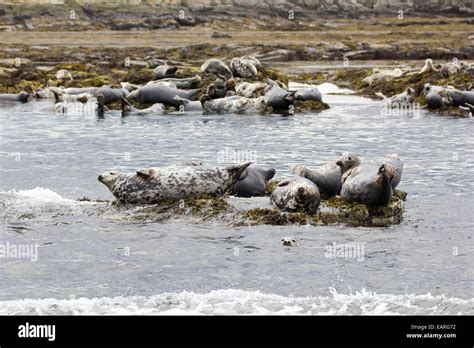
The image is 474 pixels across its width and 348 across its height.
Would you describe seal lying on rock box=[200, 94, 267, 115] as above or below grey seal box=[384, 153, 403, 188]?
below

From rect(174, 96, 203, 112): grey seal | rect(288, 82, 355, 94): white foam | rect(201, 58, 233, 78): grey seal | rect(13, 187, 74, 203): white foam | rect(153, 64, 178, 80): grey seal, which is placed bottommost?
rect(288, 82, 355, 94): white foam

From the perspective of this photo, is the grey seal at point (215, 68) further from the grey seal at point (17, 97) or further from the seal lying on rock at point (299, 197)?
the seal lying on rock at point (299, 197)

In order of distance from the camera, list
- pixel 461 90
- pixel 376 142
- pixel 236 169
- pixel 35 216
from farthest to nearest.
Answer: pixel 461 90 < pixel 376 142 < pixel 236 169 < pixel 35 216

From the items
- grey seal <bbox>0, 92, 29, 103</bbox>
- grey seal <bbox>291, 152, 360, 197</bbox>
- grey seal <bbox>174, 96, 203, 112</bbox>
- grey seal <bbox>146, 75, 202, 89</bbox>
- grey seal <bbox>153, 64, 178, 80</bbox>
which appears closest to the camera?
grey seal <bbox>291, 152, 360, 197</bbox>

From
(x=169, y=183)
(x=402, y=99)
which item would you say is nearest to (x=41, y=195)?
(x=169, y=183)

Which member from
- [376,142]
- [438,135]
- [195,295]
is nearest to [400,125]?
[438,135]

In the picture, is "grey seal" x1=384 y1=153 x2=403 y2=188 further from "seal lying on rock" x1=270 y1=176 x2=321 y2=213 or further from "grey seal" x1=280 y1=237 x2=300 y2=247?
"grey seal" x1=280 y1=237 x2=300 y2=247

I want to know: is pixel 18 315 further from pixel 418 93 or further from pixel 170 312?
pixel 418 93

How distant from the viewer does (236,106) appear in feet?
88.0

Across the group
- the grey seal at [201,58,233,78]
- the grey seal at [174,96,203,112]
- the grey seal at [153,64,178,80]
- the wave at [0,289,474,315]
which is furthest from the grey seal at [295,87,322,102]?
the wave at [0,289,474,315]

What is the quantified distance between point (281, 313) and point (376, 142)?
12541 millimetres

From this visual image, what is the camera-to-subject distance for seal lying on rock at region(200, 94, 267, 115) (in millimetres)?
26672

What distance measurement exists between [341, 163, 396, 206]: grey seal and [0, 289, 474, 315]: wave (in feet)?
11.5

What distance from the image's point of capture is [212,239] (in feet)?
Result: 37.5
